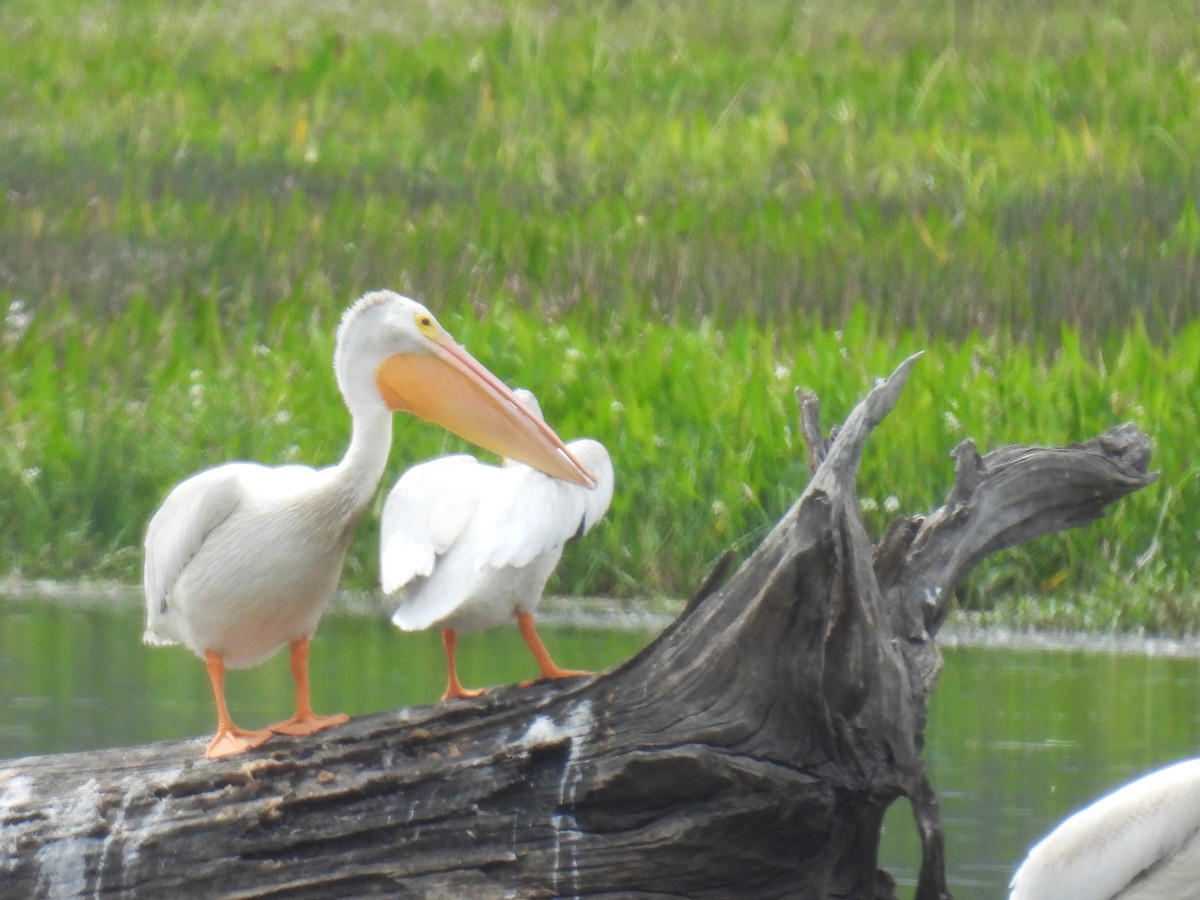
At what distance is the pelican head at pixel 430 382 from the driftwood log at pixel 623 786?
63cm

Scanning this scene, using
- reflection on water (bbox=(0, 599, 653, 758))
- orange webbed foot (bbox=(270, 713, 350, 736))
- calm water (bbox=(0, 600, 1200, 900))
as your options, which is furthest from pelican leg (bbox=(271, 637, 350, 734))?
reflection on water (bbox=(0, 599, 653, 758))

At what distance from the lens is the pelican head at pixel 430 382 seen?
13.7 feet

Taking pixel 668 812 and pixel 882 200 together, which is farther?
pixel 882 200

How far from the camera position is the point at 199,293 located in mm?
9375

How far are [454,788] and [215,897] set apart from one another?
43 centimetres

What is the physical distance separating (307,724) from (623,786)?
0.63 meters

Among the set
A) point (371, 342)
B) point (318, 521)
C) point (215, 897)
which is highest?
point (371, 342)

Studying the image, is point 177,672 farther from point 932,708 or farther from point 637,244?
point 637,244

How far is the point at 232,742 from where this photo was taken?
3.84 m

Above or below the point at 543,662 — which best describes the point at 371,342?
above

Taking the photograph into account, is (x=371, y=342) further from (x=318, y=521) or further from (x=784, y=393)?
(x=784, y=393)

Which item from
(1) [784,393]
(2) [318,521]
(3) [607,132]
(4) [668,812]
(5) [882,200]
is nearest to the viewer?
(4) [668,812]

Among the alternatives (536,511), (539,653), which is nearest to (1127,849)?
(539,653)

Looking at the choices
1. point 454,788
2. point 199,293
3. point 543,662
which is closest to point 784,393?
point 199,293
